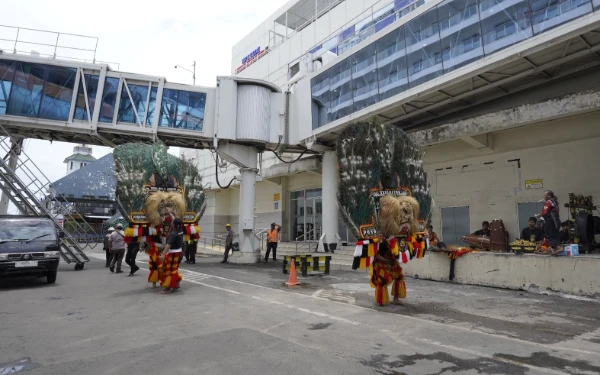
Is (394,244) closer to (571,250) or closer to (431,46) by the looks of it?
(571,250)

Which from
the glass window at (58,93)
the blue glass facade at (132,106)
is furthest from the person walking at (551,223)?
the glass window at (58,93)

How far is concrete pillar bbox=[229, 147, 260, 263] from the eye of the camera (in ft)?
58.0

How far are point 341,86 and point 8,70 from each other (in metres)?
14.5

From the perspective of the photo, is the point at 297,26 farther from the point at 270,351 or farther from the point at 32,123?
the point at 270,351

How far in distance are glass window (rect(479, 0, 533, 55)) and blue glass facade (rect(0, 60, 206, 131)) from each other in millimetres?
12197

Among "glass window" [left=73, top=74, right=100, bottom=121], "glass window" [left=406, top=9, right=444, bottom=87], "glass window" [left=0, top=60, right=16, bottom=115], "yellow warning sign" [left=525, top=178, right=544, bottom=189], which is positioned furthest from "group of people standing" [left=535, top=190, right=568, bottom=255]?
"glass window" [left=0, top=60, right=16, bottom=115]

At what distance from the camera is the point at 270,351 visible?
4613 mm

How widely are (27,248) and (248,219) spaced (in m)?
9.52

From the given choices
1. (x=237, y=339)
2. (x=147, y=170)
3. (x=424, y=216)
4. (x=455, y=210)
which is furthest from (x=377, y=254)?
(x=455, y=210)

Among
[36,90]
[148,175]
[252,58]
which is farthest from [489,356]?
[252,58]

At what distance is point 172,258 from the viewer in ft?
29.7

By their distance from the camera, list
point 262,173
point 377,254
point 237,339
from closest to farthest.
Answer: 1. point 237,339
2. point 377,254
3. point 262,173

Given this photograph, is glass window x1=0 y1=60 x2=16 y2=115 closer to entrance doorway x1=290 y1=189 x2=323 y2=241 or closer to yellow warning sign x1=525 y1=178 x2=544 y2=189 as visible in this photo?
entrance doorway x1=290 y1=189 x2=323 y2=241

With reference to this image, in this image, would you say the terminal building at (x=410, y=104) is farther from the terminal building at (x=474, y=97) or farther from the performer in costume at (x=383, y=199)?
the performer in costume at (x=383, y=199)
